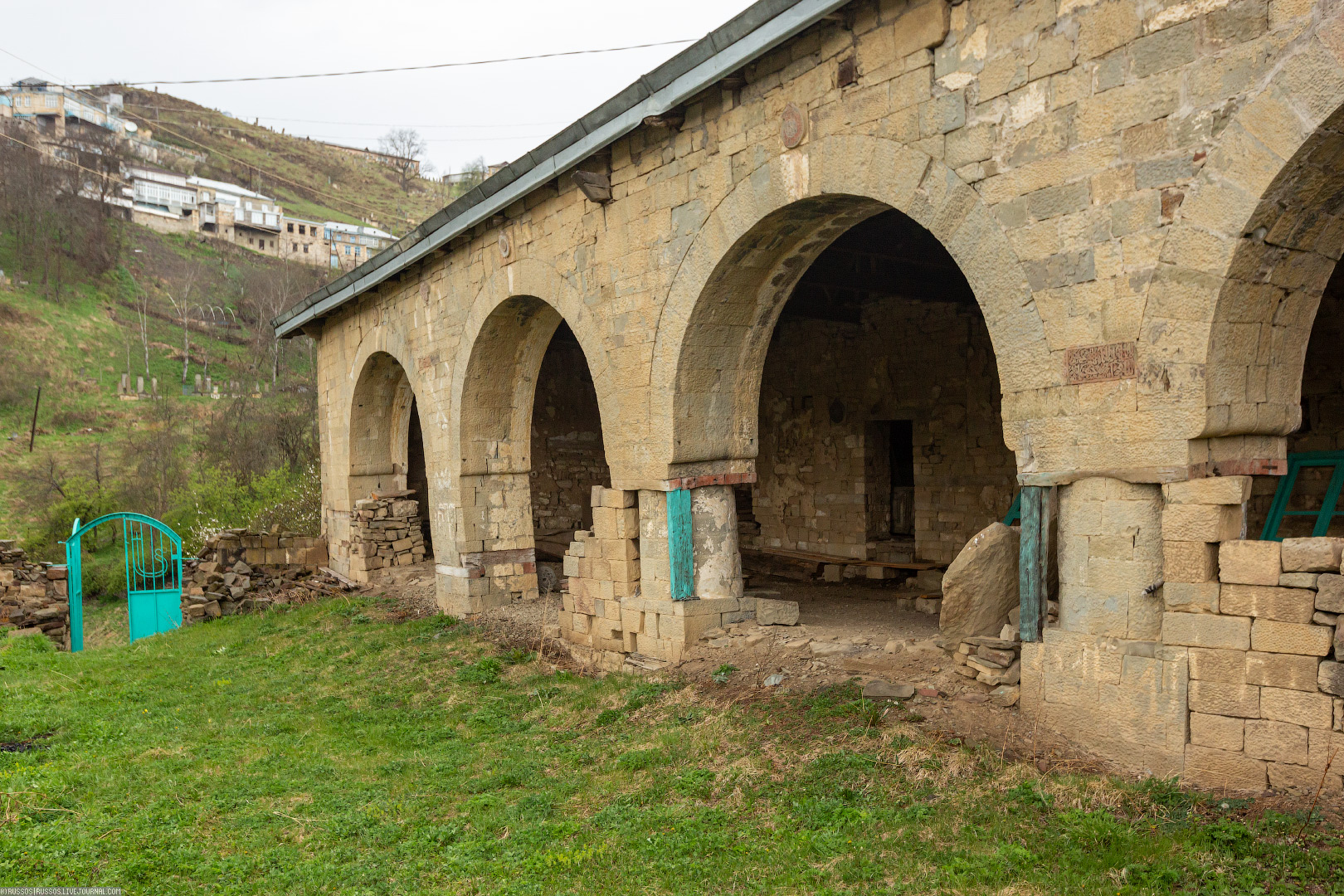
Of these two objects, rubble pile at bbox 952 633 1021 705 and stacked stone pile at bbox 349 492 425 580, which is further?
stacked stone pile at bbox 349 492 425 580

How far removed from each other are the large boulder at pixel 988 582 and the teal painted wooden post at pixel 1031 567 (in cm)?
58

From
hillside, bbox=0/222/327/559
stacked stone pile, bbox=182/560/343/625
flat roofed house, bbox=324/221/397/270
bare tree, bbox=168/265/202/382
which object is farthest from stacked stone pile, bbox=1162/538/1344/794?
flat roofed house, bbox=324/221/397/270

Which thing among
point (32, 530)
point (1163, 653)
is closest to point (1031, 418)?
point (1163, 653)

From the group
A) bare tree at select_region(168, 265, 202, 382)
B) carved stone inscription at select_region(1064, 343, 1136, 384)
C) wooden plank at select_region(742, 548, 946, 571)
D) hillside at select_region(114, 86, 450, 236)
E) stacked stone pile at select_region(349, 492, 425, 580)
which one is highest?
hillside at select_region(114, 86, 450, 236)

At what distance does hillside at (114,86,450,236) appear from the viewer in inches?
2244

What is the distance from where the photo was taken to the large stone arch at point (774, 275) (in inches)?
177

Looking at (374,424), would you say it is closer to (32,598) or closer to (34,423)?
(32,598)

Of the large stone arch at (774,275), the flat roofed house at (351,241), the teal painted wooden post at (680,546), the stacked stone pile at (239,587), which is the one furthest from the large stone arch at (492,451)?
the flat roofed house at (351,241)

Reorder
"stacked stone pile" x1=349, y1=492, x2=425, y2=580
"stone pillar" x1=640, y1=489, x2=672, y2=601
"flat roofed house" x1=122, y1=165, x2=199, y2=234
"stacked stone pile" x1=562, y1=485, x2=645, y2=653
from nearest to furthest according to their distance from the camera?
1. "stone pillar" x1=640, y1=489, x2=672, y2=601
2. "stacked stone pile" x1=562, y1=485, x2=645, y2=653
3. "stacked stone pile" x1=349, y1=492, x2=425, y2=580
4. "flat roofed house" x1=122, y1=165, x2=199, y2=234

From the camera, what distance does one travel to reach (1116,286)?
4043mm

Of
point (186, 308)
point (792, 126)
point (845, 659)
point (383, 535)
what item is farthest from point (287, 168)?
point (845, 659)

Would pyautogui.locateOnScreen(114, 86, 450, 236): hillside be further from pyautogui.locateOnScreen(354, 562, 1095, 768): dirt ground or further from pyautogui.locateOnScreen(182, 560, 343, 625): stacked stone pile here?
pyautogui.locateOnScreen(354, 562, 1095, 768): dirt ground

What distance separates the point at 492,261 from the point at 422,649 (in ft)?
12.9

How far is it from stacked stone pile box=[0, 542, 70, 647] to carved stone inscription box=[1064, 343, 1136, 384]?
504 inches
